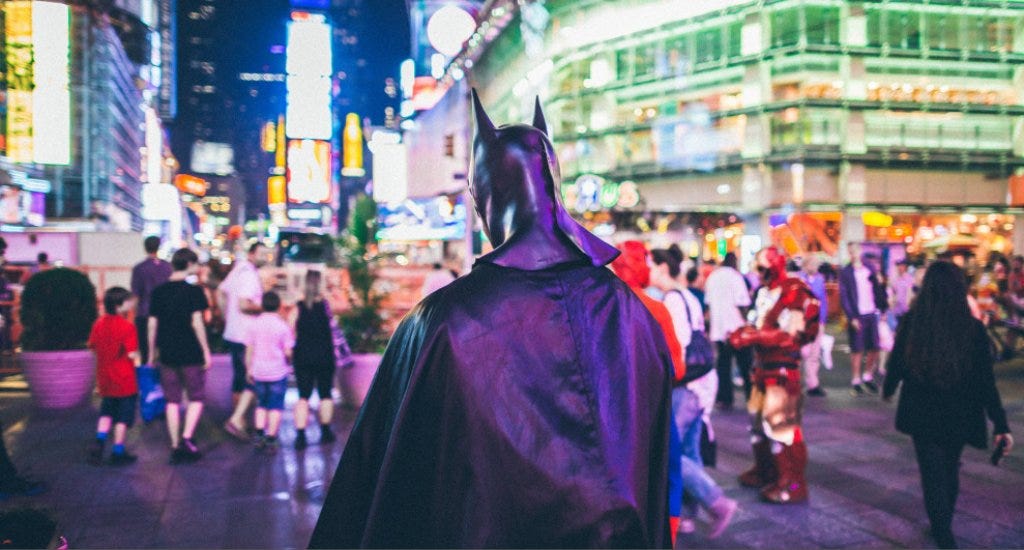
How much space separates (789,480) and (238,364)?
6.28 m

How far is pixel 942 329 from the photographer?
4.82 meters

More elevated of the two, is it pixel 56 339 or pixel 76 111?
pixel 76 111

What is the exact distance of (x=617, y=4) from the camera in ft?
117

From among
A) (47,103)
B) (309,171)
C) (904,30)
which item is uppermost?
(904,30)

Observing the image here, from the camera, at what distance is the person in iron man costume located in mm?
6020

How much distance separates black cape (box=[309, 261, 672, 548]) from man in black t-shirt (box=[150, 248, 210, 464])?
6436 mm

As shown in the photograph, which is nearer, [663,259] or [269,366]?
[663,259]

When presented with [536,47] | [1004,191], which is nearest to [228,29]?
[536,47]

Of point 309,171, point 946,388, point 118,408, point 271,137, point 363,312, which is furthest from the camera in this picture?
point 271,137

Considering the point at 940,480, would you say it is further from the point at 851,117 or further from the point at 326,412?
the point at 851,117

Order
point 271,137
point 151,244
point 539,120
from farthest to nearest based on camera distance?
point 271,137, point 151,244, point 539,120

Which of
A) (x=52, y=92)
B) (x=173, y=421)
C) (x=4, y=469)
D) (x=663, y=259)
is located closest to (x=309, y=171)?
(x=52, y=92)

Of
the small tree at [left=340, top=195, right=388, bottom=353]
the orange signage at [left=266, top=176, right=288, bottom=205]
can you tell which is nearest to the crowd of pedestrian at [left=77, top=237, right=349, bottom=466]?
the small tree at [left=340, top=195, right=388, bottom=353]

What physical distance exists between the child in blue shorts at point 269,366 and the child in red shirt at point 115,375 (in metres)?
1.13
